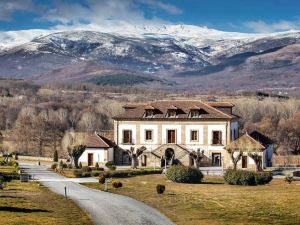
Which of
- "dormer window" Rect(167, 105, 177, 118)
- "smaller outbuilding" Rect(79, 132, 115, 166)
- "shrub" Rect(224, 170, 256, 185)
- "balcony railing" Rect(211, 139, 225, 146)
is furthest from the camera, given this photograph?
"dormer window" Rect(167, 105, 177, 118)

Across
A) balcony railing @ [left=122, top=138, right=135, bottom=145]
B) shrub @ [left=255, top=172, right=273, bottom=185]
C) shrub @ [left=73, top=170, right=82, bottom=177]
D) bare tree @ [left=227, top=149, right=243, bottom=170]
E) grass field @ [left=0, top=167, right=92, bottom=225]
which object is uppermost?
balcony railing @ [left=122, top=138, right=135, bottom=145]

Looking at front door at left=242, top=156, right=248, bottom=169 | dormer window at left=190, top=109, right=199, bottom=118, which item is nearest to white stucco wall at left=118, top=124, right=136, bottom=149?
dormer window at left=190, top=109, right=199, bottom=118

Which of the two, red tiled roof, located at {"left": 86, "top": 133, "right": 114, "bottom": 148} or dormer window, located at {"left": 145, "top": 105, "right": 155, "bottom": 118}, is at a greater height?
dormer window, located at {"left": 145, "top": 105, "right": 155, "bottom": 118}

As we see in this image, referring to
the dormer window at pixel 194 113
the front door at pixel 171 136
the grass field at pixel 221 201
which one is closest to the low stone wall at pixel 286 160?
the dormer window at pixel 194 113

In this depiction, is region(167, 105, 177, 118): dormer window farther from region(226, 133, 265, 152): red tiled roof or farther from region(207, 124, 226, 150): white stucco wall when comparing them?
region(226, 133, 265, 152): red tiled roof

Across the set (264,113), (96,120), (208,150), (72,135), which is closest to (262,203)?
(208,150)

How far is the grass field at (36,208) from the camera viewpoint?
3756 cm

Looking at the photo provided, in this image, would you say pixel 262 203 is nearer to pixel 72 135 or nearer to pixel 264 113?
pixel 72 135

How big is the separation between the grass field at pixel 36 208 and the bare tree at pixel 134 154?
79.9 feet

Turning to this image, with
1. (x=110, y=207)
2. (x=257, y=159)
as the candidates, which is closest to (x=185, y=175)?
(x=257, y=159)

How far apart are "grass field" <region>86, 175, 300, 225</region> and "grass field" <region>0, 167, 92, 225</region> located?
5.14 metres

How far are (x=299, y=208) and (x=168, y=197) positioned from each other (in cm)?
970

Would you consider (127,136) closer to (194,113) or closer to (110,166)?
(194,113)

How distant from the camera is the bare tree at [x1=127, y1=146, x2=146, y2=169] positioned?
7762cm
